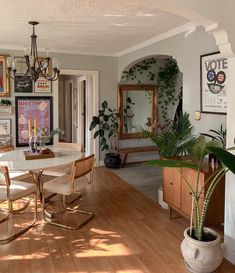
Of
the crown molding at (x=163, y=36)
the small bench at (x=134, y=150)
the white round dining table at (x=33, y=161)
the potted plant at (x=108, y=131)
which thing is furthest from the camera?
the small bench at (x=134, y=150)

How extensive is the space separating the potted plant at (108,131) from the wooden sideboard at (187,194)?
2.63m

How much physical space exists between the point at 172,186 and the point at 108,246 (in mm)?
1081

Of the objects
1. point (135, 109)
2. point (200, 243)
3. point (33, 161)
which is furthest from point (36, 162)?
point (135, 109)

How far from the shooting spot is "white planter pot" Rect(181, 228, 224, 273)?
2.33 metres

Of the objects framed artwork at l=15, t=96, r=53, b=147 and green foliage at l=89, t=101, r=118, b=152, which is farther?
green foliage at l=89, t=101, r=118, b=152

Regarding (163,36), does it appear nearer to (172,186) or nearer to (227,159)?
(172,186)

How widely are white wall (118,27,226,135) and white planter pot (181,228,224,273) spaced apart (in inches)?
58.3

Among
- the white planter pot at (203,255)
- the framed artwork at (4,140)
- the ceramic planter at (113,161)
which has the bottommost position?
the white planter pot at (203,255)

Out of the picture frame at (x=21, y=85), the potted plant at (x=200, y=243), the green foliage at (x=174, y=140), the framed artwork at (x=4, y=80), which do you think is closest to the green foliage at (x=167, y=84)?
the picture frame at (x=21, y=85)

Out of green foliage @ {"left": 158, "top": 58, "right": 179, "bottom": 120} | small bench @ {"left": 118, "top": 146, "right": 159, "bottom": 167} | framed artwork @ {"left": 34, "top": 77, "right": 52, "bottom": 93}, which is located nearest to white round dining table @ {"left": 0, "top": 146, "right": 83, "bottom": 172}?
framed artwork @ {"left": 34, "top": 77, "right": 52, "bottom": 93}

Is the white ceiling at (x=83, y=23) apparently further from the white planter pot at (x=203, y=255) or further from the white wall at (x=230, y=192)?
the white planter pot at (x=203, y=255)

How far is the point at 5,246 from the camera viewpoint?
9.46 feet

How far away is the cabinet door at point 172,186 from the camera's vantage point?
336cm

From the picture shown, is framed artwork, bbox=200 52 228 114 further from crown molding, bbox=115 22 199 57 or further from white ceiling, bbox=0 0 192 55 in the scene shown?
white ceiling, bbox=0 0 192 55
